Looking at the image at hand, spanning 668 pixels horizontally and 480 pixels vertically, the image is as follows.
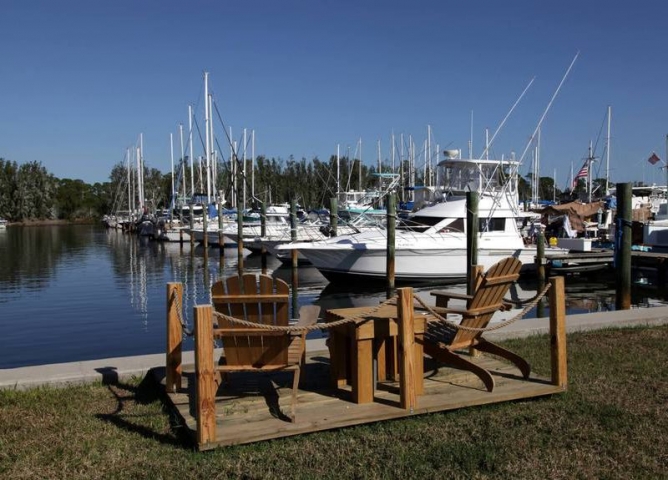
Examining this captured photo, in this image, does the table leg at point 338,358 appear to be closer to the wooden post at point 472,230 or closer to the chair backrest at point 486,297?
the chair backrest at point 486,297

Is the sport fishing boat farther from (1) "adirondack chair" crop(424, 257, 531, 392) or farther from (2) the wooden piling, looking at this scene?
(1) "adirondack chair" crop(424, 257, 531, 392)

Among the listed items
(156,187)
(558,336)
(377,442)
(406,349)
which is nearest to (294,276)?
(558,336)

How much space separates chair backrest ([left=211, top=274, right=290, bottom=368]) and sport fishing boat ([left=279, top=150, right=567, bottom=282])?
661 inches

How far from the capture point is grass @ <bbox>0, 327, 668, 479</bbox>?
A: 4605 mm

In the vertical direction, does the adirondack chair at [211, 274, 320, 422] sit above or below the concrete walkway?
above

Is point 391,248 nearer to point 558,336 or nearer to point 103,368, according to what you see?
point 103,368

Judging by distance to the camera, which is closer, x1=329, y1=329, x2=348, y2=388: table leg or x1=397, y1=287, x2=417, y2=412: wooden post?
x1=397, y1=287, x2=417, y2=412: wooden post

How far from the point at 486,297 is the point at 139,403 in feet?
11.3

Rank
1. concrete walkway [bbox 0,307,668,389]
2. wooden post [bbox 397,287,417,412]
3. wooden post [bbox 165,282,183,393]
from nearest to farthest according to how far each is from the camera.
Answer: wooden post [bbox 397,287,417,412] < wooden post [bbox 165,282,183,393] < concrete walkway [bbox 0,307,668,389]

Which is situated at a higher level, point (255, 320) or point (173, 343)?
point (255, 320)

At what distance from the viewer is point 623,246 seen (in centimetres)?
1323

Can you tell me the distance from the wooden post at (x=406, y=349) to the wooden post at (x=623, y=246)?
9.09 meters

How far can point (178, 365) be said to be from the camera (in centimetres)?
631

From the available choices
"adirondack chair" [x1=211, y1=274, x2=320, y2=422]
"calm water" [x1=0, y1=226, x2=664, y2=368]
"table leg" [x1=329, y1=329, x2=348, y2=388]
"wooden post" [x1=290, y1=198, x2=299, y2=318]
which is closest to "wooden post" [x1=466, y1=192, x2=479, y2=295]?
"calm water" [x1=0, y1=226, x2=664, y2=368]
